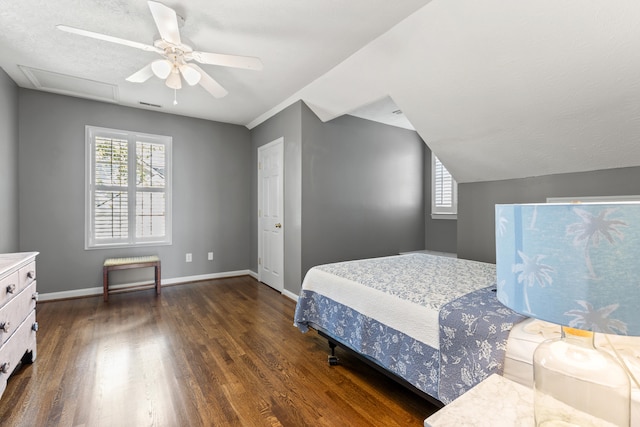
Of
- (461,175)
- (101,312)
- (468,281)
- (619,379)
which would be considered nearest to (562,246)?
(619,379)

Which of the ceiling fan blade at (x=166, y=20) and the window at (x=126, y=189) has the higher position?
the ceiling fan blade at (x=166, y=20)

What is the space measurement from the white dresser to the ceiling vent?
218 centimetres

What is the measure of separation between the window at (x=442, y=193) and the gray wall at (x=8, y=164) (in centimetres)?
541

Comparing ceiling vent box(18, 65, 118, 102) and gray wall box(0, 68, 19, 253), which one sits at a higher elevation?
ceiling vent box(18, 65, 118, 102)

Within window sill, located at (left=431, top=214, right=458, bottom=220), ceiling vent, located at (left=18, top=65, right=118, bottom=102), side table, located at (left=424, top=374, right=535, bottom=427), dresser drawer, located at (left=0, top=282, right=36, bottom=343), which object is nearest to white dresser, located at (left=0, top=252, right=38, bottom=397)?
dresser drawer, located at (left=0, top=282, right=36, bottom=343)

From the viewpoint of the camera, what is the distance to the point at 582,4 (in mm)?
1640

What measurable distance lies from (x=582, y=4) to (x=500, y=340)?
1.81 meters

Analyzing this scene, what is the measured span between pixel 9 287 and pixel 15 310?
0.67 ft

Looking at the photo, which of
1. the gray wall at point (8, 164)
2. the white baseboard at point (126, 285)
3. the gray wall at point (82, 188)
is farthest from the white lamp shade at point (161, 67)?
the white baseboard at point (126, 285)

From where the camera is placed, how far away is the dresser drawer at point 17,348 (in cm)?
176

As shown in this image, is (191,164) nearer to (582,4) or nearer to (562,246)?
(582,4)

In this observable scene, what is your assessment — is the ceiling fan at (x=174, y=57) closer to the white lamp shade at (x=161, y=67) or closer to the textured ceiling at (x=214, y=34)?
the white lamp shade at (x=161, y=67)

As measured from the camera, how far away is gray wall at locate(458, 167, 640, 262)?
7.80 ft

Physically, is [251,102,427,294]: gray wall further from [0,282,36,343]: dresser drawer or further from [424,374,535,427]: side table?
[424,374,535,427]: side table
